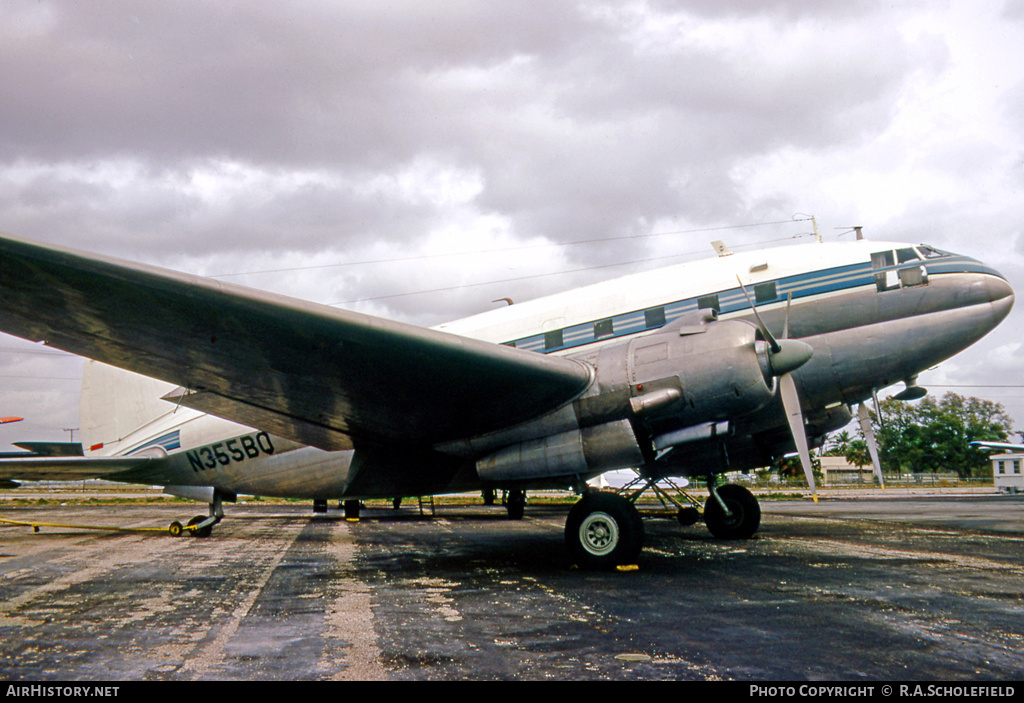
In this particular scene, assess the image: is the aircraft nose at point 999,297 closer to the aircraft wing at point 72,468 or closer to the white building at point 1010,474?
the aircraft wing at point 72,468

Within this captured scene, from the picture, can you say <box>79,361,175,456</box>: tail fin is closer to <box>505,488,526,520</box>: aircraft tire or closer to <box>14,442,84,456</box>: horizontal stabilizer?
<box>14,442,84,456</box>: horizontal stabilizer

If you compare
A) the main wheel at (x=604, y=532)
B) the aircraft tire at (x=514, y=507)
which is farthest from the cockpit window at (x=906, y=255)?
the aircraft tire at (x=514, y=507)

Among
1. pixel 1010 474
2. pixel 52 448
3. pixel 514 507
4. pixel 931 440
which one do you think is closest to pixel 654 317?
pixel 514 507

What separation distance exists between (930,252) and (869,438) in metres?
2.90

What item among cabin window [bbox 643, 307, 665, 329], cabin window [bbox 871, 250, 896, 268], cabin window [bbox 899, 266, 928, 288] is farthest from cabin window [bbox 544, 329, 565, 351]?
cabin window [bbox 899, 266, 928, 288]

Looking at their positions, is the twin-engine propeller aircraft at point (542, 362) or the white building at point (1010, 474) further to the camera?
the white building at point (1010, 474)

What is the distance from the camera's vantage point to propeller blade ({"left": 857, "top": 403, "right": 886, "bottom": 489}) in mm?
9172

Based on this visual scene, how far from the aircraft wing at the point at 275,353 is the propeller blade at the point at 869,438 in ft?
15.0

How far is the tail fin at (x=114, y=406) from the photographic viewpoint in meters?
14.1

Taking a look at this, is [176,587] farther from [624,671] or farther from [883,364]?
[883,364]
